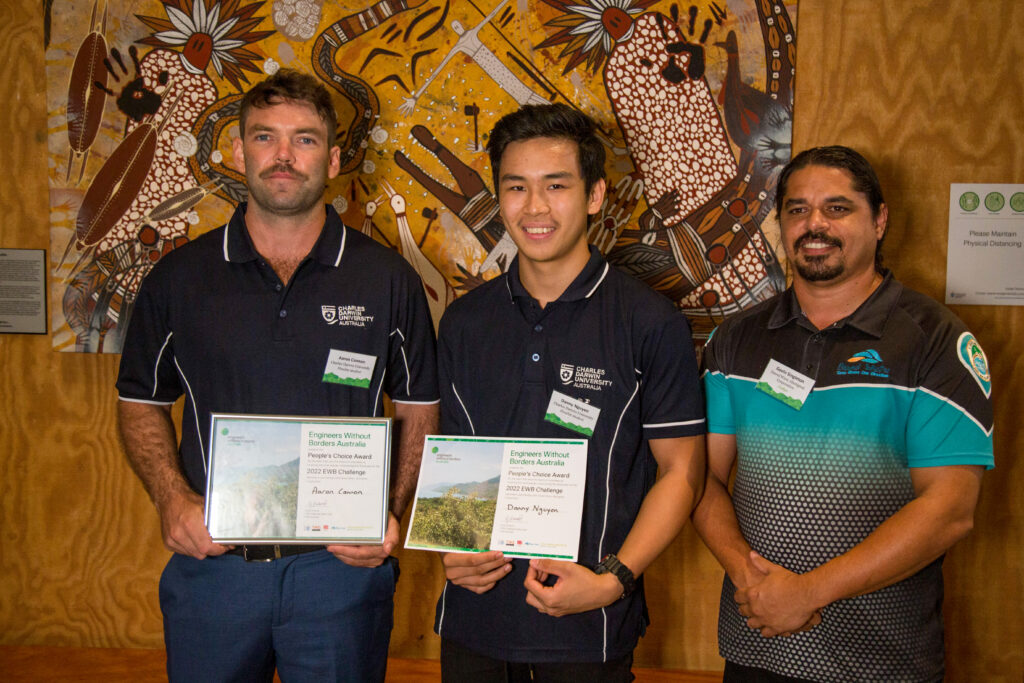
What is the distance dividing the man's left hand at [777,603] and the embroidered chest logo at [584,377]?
570 millimetres

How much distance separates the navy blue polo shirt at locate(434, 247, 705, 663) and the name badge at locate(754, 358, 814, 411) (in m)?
0.17

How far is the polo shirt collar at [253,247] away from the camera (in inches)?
79.9

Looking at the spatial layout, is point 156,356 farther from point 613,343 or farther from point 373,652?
point 613,343

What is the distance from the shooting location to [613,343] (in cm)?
183

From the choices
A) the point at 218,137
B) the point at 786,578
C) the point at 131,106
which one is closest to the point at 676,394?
the point at 786,578

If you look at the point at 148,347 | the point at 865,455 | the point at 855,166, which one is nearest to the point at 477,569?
the point at 865,455

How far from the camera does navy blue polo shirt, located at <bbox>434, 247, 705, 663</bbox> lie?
1784 mm

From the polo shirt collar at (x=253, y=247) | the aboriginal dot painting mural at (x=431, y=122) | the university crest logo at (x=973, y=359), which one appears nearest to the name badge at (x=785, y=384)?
the university crest logo at (x=973, y=359)

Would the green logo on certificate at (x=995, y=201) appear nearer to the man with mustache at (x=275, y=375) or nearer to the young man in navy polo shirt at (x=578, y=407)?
the young man in navy polo shirt at (x=578, y=407)

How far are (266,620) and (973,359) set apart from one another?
1885mm

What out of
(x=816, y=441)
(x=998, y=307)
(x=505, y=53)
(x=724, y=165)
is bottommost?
(x=816, y=441)

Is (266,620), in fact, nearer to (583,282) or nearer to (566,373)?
(566,373)

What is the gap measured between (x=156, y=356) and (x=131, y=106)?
1.34 meters

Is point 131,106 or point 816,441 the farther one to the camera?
point 131,106
